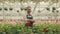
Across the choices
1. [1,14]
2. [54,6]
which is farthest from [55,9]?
[1,14]

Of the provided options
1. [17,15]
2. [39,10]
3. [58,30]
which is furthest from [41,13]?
[58,30]

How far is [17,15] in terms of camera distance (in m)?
13.4

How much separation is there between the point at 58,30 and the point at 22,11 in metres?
8.02

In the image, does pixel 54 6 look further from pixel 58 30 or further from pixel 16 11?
pixel 58 30

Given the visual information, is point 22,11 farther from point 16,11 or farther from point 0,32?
point 0,32

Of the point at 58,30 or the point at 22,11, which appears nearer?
the point at 58,30

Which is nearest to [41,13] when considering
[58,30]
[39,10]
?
[39,10]

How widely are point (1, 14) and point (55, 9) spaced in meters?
2.73

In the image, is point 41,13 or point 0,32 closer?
point 0,32

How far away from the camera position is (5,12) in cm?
1374

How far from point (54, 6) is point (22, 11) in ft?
5.49

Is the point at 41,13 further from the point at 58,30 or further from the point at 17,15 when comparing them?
the point at 58,30

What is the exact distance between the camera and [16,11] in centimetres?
1378

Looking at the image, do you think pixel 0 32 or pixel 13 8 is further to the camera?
pixel 13 8
